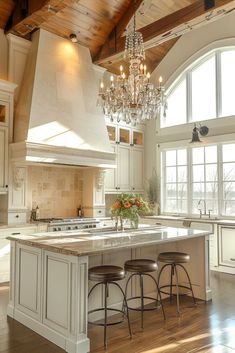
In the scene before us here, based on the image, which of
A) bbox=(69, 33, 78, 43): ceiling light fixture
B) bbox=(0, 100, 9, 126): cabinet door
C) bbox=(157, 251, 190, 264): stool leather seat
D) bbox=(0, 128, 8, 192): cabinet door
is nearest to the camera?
bbox=(157, 251, 190, 264): stool leather seat

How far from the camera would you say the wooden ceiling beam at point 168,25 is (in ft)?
16.2

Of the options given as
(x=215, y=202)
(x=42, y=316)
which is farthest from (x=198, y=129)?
(x=42, y=316)

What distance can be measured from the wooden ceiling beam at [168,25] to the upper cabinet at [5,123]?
2.16m

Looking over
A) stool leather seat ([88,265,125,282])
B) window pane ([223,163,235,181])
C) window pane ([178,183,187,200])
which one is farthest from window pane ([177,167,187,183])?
stool leather seat ([88,265,125,282])

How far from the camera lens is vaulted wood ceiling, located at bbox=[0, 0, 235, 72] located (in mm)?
4980

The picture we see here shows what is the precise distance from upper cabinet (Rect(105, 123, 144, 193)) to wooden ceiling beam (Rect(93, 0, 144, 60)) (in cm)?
154

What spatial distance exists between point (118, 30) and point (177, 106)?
2.07 m

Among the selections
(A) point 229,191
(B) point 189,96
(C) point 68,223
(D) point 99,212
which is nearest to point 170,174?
(A) point 229,191

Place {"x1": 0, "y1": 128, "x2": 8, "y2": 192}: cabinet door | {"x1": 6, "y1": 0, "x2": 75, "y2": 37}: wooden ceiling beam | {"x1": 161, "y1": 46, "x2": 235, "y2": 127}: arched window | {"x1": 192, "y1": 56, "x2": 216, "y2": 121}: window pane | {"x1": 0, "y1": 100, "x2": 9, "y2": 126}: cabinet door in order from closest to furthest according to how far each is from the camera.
→ 1. {"x1": 6, "y1": 0, "x2": 75, "y2": 37}: wooden ceiling beam
2. {"x1": 0, "y1": 128, "x2": 8, "y2": 192}: cabinet door
3. {"x1": 0, "y1": 100, "x2": 9, "y2": 126}: cabinet door
4. {"x1": 161, "y1": 46, "x2": 235, "y2": 127}: arched window
5. {"x1": 192, "y1": 56, "x2": 216, "y2": 121}: window pane

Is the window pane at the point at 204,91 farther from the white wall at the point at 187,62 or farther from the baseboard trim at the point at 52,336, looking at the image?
the baseboard trim at the point at 52,336

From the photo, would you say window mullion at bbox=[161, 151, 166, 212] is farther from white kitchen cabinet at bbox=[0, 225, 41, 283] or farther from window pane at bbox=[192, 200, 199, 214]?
white kitchen cabinet at bbox=[0, 225, 41, 283]

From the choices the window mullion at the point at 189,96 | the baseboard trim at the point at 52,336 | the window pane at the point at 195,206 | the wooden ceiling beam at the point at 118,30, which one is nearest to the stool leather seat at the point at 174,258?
the baseboard trim at the point at 52,336

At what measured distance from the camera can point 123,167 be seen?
734cm

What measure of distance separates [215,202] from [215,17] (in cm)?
336
